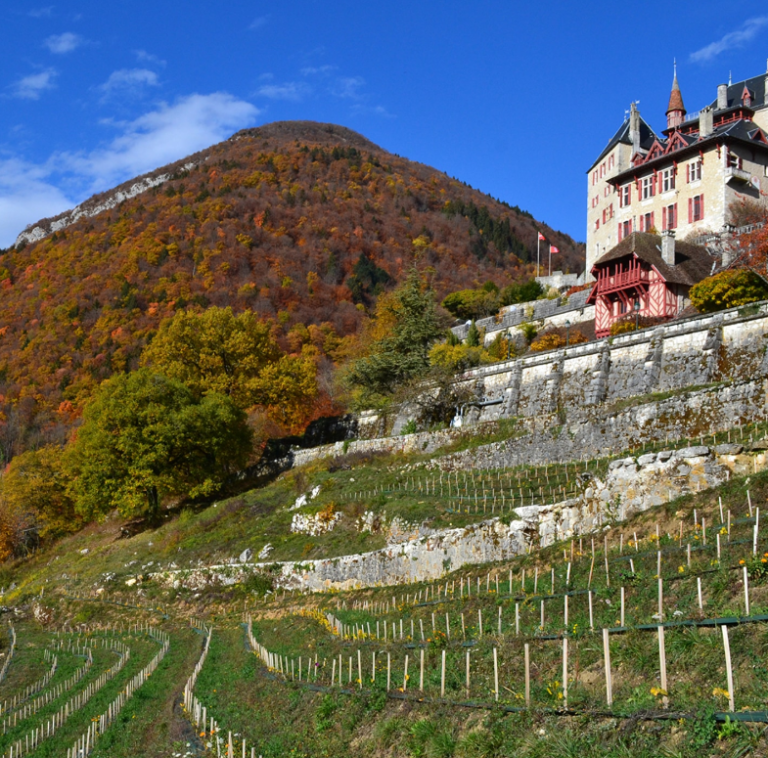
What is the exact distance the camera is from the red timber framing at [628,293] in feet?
149

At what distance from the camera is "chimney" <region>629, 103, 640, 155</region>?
207 feet

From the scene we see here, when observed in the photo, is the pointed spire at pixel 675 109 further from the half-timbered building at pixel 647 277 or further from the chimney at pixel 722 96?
the half-timbered building at pixel 647 277

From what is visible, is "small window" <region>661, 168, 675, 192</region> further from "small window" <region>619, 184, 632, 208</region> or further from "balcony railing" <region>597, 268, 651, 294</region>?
"balcony railing" <region>597, 268, 651, 294</region>

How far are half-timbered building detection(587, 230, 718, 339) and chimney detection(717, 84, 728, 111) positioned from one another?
2050 cm

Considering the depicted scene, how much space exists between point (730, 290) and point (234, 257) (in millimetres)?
88981

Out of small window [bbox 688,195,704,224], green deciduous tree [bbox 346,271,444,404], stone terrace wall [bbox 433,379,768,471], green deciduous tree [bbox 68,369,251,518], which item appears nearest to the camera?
stone terrace wall [bbox 433,379,768,471]

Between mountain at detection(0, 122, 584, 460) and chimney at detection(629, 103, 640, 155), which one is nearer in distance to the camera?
chimney at detection(629, 103, 640, 155)

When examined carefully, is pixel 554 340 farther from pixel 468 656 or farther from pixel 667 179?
pixel 468 656

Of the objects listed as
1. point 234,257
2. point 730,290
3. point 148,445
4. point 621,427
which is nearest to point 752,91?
point 730,290

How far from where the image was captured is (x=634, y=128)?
208 ft

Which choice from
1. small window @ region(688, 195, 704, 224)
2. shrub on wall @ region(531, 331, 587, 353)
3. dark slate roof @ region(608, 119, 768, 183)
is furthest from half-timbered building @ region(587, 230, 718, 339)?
dark slate roof @ region(608, 119, 768, 183)

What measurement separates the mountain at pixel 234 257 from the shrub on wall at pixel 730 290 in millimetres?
56689

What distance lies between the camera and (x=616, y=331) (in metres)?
44.2

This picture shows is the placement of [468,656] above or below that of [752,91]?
below
